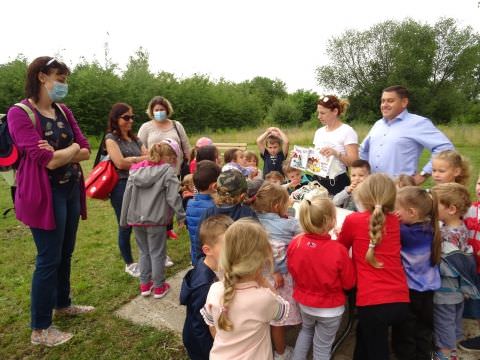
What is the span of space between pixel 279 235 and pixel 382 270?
0.68 m

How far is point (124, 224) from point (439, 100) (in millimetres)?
35571

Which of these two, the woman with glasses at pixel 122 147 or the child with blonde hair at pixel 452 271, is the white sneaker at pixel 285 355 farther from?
the woman with glasses at pixel 122 147

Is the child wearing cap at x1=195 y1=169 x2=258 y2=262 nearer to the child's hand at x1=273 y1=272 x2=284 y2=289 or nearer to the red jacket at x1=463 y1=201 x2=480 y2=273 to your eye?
the child's hand at x1=273 y1=272 x2=284 y2=289

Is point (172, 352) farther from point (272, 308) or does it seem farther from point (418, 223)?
point (418, 223)

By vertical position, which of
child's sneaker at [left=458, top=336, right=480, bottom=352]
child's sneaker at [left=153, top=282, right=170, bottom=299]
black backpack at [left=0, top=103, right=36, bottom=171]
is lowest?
child's sneaker at [left=153, top=282, right=170, bottom=299]

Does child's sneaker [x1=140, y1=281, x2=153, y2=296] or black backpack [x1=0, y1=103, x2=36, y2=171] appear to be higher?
black backpack [x1=0, y1=103, x2=36, y2=171]

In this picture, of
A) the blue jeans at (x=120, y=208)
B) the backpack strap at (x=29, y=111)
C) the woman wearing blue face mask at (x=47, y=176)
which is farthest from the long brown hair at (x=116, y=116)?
the backpack strap at (x=29, y=111)

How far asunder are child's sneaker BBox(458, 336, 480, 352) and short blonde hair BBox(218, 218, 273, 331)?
75.4 inches

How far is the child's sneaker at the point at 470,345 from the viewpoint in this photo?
2654mm

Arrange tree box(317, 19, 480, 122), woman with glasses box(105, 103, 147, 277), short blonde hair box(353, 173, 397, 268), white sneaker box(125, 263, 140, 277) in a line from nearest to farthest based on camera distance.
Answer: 1. short blonde hair box(353, 173, 397, 268)
2. woman with glasses box(105, 103, 147, 277)
3. white sneaker box(125, 263, 140, 277)
4. tree box(317, 19, 480, 122)

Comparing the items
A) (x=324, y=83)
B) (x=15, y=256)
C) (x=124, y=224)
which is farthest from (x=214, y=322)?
(x=324, y=83)

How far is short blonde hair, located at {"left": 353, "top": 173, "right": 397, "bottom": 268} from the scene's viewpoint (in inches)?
82.3

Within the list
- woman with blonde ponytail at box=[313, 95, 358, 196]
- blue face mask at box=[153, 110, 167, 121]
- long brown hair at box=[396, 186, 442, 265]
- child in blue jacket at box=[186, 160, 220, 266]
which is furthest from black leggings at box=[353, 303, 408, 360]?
blue face mask at box=[153, 110, 167, 121]

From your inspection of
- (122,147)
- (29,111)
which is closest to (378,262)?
(29,111)
